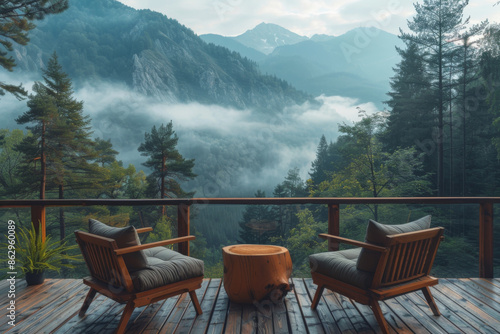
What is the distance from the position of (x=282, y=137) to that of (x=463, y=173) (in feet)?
145

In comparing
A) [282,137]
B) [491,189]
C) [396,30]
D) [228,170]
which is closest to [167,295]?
[491,189]

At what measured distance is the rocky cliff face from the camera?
63625mm

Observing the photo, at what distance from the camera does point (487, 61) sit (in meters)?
13.9

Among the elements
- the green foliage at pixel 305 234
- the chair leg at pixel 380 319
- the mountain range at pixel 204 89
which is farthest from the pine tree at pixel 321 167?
the chair leg at pixel 380 319

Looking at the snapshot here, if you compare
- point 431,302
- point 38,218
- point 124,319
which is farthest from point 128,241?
point 431,302

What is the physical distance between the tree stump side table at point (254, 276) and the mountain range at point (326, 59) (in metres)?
23.3

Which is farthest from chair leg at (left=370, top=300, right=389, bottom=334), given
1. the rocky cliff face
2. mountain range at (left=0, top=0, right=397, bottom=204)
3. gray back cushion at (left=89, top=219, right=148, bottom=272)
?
the rocky cliff face

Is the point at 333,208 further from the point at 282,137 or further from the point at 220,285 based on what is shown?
the point at 282,137

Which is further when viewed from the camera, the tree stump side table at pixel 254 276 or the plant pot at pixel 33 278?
the plant pot at pixel 33 278

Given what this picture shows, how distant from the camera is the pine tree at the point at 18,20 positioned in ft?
31.5

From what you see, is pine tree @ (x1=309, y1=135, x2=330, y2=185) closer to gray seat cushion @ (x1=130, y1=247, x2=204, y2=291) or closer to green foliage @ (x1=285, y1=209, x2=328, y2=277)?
green foliage @ (x1=285, y1=209, x2=328, y2=277)

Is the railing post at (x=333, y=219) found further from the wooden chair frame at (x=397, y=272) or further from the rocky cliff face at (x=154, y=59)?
the rocky cliff face at (x=154, y=59)

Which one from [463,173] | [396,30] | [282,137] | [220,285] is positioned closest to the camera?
[220,285]

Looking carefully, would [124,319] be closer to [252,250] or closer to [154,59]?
[252,250]
